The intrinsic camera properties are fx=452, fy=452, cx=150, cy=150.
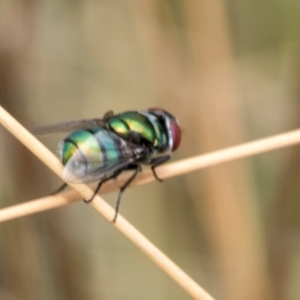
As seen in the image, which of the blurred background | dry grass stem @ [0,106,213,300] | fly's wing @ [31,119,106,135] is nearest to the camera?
dry grass stem @ [0,106,213,300]

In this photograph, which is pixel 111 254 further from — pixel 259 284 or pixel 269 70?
pixel 269 70

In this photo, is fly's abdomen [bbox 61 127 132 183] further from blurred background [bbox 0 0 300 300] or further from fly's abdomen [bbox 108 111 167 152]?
blurred background [bbox 0 0 300 300]

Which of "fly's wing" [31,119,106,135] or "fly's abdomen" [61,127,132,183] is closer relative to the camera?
"fly's abdomen" [61,127,132,183]

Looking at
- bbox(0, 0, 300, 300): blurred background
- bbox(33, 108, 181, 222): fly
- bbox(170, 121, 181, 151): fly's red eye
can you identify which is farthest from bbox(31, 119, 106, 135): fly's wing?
bbox(0, 0, 300, 300): blurred background

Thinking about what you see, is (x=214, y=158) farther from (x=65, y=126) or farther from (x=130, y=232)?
(x=65, y=126)

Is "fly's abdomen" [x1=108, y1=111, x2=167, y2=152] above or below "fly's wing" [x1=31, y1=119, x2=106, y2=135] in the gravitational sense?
below

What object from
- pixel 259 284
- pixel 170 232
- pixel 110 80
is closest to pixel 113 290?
pixel 170 232

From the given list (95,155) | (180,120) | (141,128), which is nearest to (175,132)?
(141,128)
